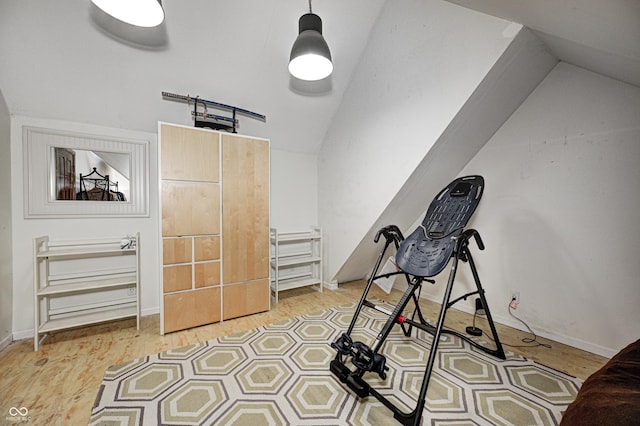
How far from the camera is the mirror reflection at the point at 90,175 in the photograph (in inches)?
89.3

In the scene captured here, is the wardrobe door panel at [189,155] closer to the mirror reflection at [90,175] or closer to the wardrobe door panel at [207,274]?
the mirror reflection at [90,175]

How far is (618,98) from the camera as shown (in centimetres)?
184

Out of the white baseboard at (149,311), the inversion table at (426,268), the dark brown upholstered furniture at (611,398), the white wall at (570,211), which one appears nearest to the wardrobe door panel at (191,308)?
the white baseboard at (149,311)

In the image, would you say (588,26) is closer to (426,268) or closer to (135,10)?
(426,268)

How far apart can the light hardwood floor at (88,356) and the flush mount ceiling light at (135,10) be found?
2.16 metres

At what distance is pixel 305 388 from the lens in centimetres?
159

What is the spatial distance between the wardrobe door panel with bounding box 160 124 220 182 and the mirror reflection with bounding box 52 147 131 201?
23.8 inches

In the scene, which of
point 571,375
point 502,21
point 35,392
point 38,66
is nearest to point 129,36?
point 38,66

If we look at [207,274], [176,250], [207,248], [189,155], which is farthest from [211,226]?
[189,155]

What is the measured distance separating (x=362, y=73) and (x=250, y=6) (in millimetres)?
1246

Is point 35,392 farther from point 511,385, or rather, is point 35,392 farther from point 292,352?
point 511,385

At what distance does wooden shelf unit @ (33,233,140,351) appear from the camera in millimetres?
2133

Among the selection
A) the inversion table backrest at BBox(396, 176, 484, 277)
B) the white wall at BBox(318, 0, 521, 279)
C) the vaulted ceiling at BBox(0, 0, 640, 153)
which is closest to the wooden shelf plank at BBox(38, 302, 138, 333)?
the vaulted ceiling at BBox(0, 0, 640, 153)

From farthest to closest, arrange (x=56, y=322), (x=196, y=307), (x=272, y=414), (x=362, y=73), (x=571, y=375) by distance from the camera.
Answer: (x=362, y=73) < (x=196, y=307) < (x=56, y=322) < (x=571, y=375) < (x=272, y=414)
